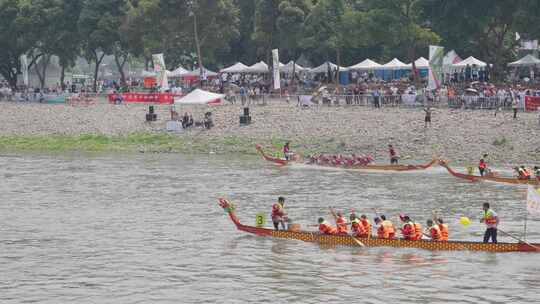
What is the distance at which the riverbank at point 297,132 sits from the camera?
196 ft

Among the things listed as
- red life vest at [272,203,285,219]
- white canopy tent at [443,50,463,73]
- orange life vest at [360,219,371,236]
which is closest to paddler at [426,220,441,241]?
orange life vest at [360,219,371,236]

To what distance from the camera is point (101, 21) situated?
9688 cm

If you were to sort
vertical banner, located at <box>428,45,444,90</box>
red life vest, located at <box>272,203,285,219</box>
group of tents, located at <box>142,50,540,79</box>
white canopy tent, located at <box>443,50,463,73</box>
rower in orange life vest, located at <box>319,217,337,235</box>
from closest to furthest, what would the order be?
rower in orange life vest, located at <box>319,217,337,235</box>, red life vest, located at <box>272,203,285,219</box>, vertical banner, located at <box>428,45,444,90</box>, group of tents, located at <box>142,50,540,79</box>, white canopy tent, located at <box>443,50,463,73</box>

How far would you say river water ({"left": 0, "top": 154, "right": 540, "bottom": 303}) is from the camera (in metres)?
30.2

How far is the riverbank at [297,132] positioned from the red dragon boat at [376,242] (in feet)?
77.2

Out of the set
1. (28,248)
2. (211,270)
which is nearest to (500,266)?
(211,270)

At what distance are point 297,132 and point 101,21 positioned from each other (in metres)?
36.6

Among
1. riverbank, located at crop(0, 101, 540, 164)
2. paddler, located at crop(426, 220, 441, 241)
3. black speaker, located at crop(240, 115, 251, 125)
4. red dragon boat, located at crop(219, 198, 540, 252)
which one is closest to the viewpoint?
red dragon boat, located at crop(219, 198, 540, 252)

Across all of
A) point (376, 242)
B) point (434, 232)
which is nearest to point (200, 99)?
point (376, 242)

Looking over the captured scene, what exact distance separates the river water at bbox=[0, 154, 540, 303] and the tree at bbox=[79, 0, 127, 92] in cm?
4100

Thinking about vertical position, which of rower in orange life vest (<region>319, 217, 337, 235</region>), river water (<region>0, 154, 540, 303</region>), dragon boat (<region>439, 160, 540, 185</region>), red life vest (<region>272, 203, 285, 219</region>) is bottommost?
river water (<region>0, 154, 540, 303</region>)

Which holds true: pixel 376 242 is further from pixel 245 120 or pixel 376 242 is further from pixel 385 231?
pixel 245 120

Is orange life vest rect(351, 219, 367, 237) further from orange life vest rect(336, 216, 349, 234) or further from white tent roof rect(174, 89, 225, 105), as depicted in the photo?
white tent roof rect(174, 89, 225, 105)

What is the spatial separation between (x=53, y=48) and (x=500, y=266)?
7599 cm
